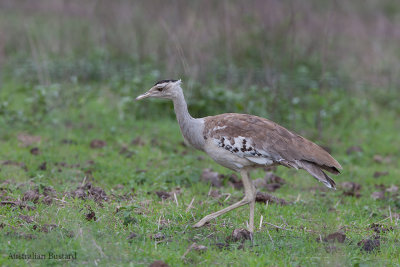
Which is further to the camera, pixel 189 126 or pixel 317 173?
pixel 189 126

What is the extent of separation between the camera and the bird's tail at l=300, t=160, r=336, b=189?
4.42 meters

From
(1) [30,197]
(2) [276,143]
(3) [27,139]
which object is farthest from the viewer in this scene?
(3) [27,139]

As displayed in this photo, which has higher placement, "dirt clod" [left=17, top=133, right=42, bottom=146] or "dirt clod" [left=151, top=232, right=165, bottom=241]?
"dirt clod" [left=151, top=232, right=165, bottom=241]

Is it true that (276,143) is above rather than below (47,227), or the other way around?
above

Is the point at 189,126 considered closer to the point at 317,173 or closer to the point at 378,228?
the point at 317,173

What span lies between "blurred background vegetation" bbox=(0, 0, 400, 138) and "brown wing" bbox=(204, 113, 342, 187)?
2.85m

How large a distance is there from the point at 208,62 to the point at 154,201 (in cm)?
438

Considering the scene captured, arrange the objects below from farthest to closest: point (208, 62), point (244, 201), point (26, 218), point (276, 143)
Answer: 1. point (208, 62)
2. point (244, 201)
3. point (276, 143)
4. point (26, 218)

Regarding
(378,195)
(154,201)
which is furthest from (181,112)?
(378,195)

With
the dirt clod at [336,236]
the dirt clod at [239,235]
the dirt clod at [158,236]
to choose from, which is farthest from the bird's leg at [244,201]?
the dirt clod at [336,236]

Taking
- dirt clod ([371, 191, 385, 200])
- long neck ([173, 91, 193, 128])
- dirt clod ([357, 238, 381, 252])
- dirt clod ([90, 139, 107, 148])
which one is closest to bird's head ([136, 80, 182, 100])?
long neck ([173, 91, 193, 128])

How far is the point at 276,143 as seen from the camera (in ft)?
15.1

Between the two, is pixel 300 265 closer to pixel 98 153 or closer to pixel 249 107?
pixel 98 153

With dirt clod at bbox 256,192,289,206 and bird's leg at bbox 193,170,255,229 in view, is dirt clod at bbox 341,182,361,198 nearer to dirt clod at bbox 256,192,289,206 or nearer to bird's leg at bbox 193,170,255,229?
dirt clod at bbox 256,192,289,206
